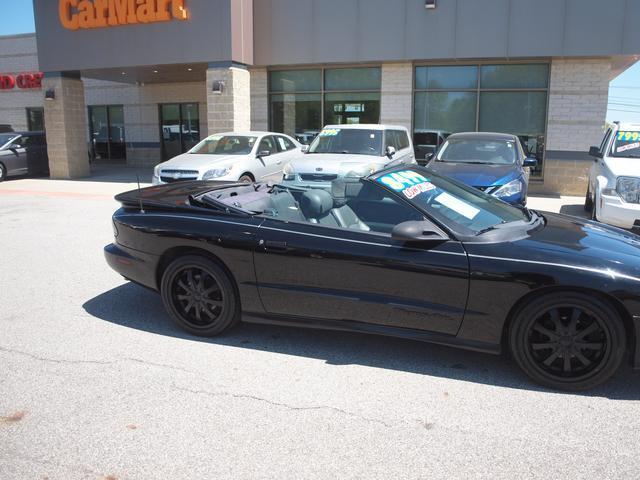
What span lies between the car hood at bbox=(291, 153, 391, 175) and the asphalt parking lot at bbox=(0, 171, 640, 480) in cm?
510

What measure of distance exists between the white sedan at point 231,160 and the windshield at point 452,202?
7164mm

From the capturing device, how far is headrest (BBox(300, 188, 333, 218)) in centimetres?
425

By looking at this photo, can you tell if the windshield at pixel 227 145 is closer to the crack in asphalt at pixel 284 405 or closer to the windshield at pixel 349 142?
the windshield at pixel 349 142

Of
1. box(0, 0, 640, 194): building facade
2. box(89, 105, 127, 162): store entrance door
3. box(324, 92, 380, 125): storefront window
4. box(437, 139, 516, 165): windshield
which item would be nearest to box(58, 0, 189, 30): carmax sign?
box(0, 0, 640, 194): building facade

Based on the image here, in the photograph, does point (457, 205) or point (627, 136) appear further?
point (627, 136)

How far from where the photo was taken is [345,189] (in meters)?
4.38

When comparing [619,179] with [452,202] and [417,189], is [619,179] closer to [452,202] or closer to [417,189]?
[452,202]

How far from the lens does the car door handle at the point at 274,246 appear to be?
4.04 metres

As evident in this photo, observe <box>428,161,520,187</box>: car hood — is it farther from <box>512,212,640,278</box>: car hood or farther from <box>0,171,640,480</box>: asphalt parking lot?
<box>0,171,640,480</box>: asphalt parking lot

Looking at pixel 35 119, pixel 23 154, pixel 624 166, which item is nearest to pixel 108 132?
pixel 35 119

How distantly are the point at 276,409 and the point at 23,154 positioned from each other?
18515mm

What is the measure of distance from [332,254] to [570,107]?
12313mm

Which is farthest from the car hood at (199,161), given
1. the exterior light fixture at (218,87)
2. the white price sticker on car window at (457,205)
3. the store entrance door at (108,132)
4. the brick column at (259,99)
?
the store entrance door at (108,132)

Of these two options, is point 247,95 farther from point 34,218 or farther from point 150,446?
point 150,446
